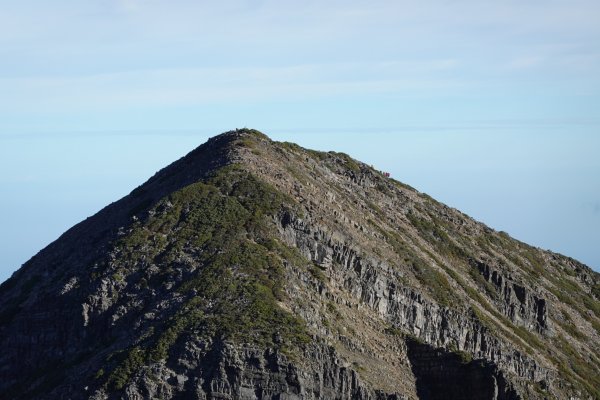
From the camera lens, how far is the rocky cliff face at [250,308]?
14662 centimetres

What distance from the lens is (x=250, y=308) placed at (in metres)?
152

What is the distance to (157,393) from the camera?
472 ft

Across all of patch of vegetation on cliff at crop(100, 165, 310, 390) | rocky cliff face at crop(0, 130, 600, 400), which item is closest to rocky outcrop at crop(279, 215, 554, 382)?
rocky cliff face at crop(0, 130, 600, 400)

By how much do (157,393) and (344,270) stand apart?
111ft

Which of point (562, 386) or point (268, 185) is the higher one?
point (268, 185)

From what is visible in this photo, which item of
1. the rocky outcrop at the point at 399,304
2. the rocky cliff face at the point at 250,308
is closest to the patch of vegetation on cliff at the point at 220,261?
the rocky cliff face at the point at 250,308

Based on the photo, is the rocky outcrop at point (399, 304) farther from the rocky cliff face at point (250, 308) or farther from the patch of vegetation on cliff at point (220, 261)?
the patch of vegetation on cliff at point (220, 261)

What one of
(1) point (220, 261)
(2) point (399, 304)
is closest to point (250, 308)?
(1) point (220, 261)

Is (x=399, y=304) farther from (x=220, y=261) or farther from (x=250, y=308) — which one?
(x=250, y=308)

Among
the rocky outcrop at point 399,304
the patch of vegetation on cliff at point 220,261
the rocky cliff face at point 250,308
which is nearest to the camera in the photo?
the rocky cliff face at point 250,308

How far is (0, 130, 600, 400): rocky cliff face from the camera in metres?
147

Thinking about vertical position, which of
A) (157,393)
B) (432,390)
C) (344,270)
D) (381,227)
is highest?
(381,227)

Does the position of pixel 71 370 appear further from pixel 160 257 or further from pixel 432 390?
pixel 432 390

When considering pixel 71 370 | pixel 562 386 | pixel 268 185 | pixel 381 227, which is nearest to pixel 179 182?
pixel 268 185
